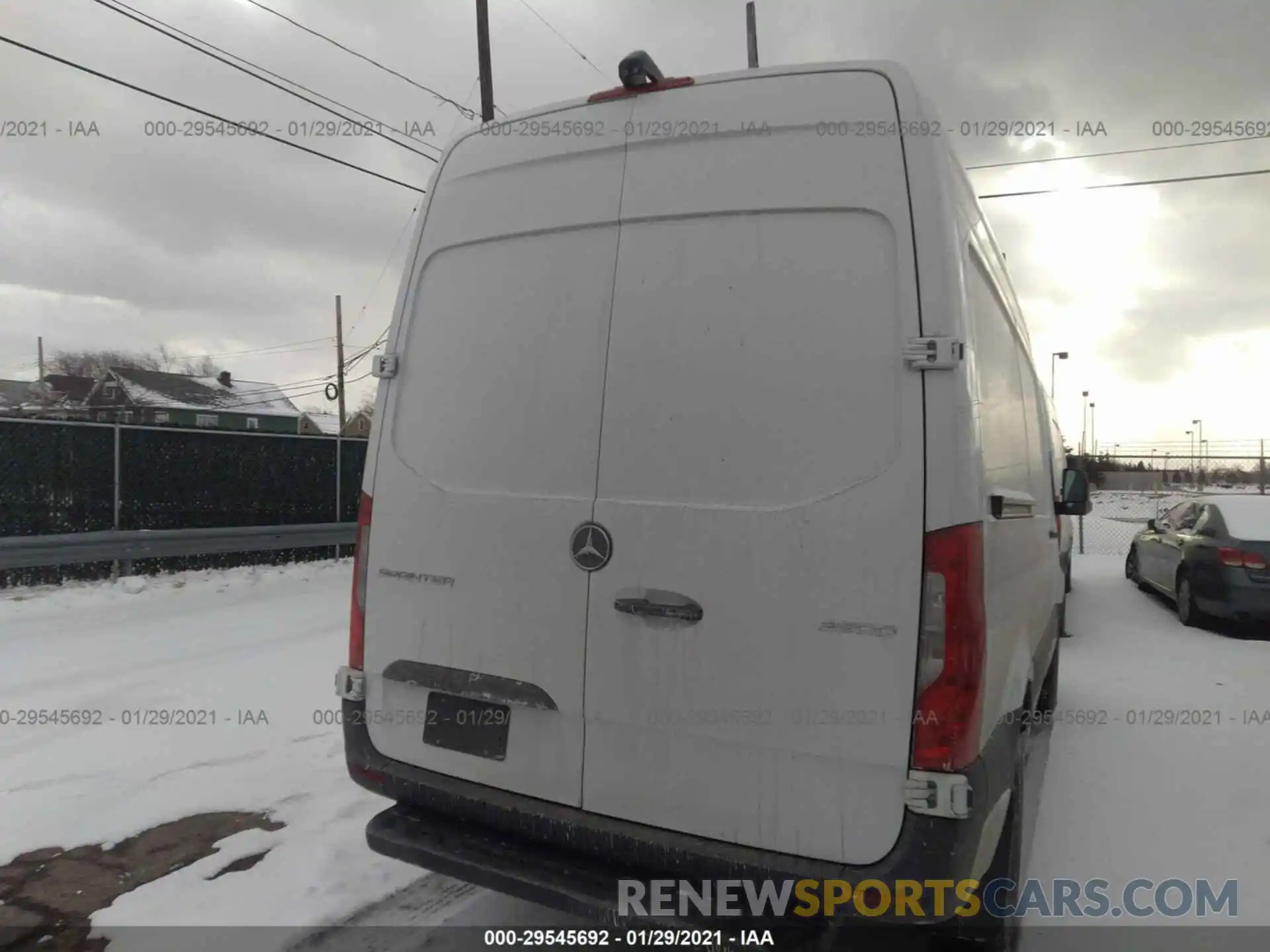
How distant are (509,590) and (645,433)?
655 mm

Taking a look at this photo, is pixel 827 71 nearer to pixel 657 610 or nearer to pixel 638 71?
pixel 638 71

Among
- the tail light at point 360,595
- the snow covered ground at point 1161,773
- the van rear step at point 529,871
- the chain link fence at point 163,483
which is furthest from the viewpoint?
the chain link fence at point 163,483

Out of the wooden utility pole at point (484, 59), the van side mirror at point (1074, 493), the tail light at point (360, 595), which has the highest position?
the wooden utility pole at point (484, 59)

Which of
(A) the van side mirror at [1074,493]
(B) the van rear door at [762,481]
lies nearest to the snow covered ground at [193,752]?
(B) the van rear door at [762,481]

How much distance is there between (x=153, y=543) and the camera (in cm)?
891

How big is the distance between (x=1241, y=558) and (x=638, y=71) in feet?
28.0

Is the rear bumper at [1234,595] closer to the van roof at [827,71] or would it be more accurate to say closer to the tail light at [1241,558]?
the tail light at [1241,558]

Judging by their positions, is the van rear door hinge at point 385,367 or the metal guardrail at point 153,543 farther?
the metal guardrail at point 153,543

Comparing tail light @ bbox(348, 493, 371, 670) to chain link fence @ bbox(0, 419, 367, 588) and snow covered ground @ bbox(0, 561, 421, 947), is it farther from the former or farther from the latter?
chain link fence @ bbox(0, 419, 367, 588)

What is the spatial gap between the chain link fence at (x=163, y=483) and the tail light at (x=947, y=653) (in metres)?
9.66

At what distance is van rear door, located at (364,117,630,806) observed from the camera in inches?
96.5

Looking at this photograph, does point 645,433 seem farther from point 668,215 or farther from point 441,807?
point 441,807

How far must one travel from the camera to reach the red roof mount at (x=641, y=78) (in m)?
2.50

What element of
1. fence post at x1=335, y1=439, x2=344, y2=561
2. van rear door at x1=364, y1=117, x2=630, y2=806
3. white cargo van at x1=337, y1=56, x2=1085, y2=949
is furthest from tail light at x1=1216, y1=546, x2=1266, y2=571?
fence post at x1=335, y1=439, x2=344, y2=561
